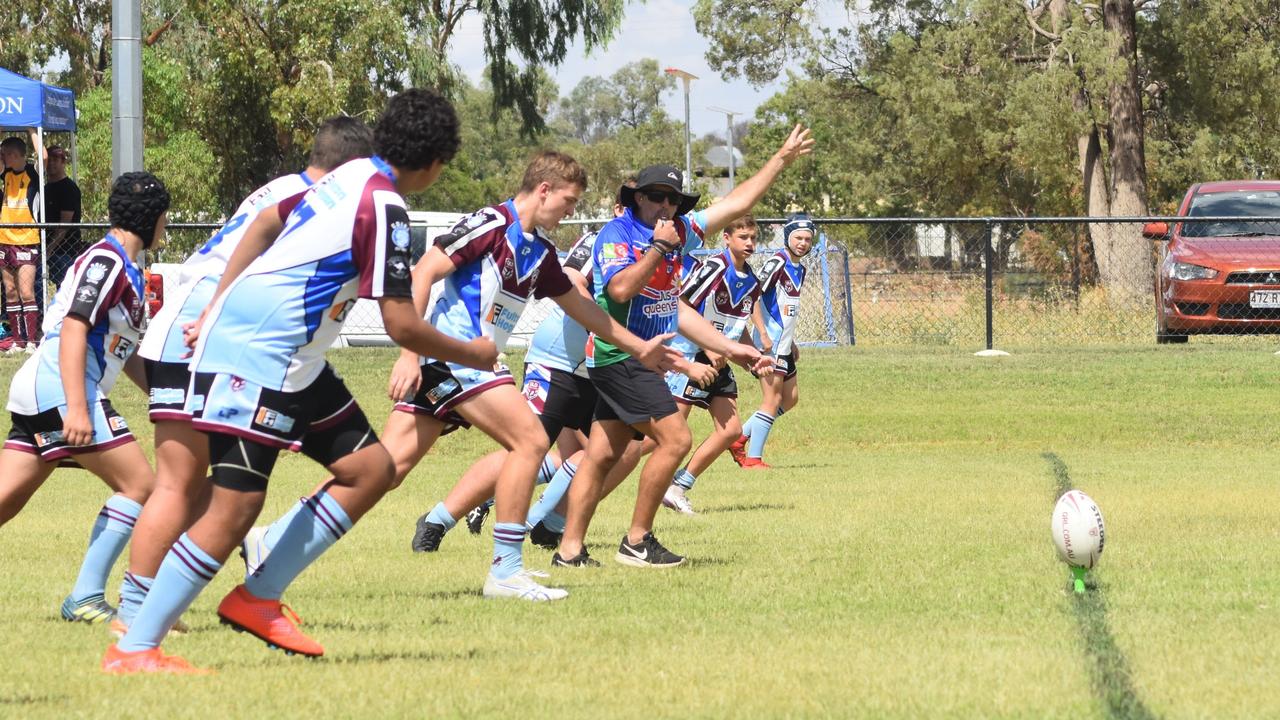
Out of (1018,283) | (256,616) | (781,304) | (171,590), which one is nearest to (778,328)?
(781,304)

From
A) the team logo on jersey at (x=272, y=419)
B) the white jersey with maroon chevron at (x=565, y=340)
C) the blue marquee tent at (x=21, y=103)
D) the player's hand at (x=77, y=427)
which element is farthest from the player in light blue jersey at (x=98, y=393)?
the blue marquee tent at (x=21, y=103)

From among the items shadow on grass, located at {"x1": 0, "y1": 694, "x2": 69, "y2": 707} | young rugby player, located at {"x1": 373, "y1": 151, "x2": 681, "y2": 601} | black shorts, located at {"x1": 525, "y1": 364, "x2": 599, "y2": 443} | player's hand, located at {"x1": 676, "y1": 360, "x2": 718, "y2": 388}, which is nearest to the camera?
shadow on grass, located at {"x1": 0, "y1": 694, "x2": 69, "y2": 707}

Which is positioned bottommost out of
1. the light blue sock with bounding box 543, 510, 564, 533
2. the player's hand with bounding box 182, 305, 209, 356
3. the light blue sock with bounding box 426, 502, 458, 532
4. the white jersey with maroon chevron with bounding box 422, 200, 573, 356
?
the light blue sock with bounding box 543, 510, 564, 533

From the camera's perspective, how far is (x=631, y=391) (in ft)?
27.0

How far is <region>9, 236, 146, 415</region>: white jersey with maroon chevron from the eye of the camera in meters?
6.30

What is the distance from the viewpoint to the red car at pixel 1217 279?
19.8 m

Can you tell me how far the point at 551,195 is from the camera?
7418 mm

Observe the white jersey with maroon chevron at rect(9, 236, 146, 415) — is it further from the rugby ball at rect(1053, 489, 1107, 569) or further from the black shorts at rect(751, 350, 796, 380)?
the black shorts at rect(751, 350, 796, 380)

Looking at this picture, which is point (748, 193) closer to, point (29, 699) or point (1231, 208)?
point (29, 699)

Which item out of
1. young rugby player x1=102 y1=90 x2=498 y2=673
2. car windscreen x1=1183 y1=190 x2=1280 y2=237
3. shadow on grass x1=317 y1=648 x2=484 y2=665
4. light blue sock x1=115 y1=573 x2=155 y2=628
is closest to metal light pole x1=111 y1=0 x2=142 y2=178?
light blue sock x1=115 y1=573 x2=155 y2=628

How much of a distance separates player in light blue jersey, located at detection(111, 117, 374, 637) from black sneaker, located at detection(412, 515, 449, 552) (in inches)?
88.7

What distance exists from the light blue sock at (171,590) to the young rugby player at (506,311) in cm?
201

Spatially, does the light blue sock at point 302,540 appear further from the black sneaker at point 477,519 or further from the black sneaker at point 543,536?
the black sneaker at point 477,519

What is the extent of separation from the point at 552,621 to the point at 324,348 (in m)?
1.72
